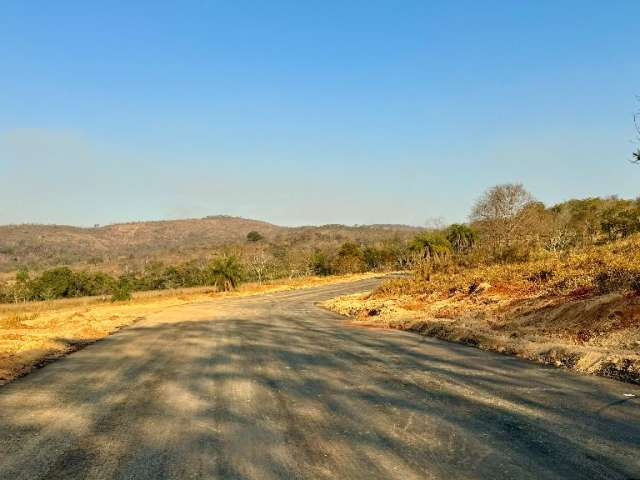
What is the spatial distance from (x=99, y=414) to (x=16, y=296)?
83.5 meters

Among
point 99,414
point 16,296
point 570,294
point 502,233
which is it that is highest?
point 502,233

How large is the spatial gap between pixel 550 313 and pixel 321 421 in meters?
10.1

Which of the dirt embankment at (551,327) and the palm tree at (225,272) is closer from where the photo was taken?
the dirt embankment at (551,327)

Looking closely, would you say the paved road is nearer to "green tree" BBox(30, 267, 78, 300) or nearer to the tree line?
the tree line

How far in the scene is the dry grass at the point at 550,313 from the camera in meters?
9.48

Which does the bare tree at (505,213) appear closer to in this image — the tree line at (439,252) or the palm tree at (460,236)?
the tree line at (439,252)

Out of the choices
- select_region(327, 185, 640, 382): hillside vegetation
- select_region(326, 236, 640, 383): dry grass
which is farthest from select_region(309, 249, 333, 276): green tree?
select_region(326, 236, 640, 383): dry grass

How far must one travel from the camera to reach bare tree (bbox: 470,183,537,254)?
45.5 metres

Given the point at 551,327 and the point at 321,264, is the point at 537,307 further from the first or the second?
the point at 321,264

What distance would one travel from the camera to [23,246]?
171m

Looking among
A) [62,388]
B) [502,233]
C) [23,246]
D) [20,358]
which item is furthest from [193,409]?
[23,246]

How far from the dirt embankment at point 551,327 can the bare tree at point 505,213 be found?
27549mm

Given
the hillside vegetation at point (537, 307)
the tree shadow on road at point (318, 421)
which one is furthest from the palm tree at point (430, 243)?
the tree shadow on road at point (318, 421)

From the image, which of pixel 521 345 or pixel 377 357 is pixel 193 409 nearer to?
pixel 377 357
